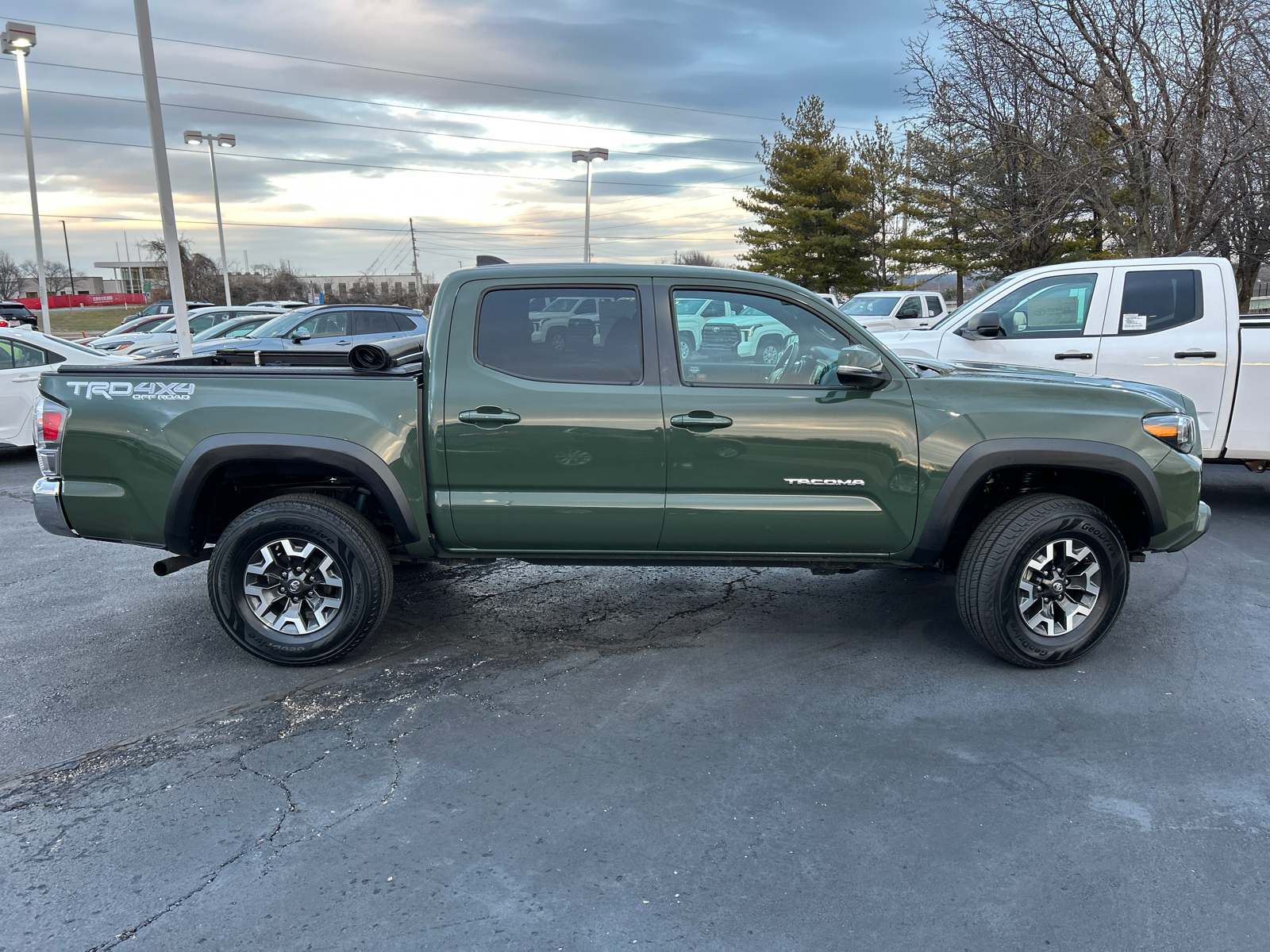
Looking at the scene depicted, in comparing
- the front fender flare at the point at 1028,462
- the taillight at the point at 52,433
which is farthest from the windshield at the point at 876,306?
the taillight at the point at 52,433

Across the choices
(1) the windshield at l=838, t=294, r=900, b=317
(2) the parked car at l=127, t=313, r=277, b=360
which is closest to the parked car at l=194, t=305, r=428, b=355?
(2) the parked car at l=127, t=313, r=277, b=360

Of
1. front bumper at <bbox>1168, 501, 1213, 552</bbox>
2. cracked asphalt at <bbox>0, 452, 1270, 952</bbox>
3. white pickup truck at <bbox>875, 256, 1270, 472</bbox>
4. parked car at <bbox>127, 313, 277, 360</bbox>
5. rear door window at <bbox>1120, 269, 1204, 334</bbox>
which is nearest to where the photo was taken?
cracked asphalt at <bbox>0, 452, 1270, 952</bbox>

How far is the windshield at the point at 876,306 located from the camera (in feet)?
66.4

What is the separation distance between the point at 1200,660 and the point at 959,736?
1.70m

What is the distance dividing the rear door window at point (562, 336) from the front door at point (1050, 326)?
165 inches

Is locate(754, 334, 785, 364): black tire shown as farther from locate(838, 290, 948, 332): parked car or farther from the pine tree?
the pine tree

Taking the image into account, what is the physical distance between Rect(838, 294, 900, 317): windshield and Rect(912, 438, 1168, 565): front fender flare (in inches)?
632

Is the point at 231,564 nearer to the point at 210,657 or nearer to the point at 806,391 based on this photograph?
the point at 210,657

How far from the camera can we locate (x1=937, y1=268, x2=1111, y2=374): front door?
7.61 meters

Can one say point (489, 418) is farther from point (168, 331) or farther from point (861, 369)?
point (168, 331)

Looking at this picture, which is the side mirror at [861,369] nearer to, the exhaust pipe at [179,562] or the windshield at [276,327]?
the exhaust pipe at [179,562]

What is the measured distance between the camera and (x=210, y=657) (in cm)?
462

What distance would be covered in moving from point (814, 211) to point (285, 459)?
4389 centimetres

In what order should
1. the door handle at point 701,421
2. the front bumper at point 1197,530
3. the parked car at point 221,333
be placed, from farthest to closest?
the parked car at point 221,333, the front bumper at point 1197,530, the door handle at point 701,421
